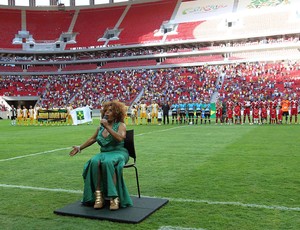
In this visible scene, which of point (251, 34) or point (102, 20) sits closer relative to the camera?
point (251, 34)

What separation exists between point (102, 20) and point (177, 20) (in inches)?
591

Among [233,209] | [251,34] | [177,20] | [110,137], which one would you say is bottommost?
[233,209]

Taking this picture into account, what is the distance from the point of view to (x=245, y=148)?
10.9 m

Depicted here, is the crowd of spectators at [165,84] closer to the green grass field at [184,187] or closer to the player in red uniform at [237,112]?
the player in red uniform at [237,112]

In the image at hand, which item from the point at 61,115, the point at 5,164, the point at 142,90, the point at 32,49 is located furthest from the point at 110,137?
the point at 32,49

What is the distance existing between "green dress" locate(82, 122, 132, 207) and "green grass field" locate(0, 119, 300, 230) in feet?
1.55

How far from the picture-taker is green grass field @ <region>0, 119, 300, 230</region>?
424 cm

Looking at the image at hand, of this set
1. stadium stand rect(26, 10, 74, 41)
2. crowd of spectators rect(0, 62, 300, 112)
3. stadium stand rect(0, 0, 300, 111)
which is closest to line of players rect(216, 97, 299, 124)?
crowd of spectators rect(0, 62, 300, 112)

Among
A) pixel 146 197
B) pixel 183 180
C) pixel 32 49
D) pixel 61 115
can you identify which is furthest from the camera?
pixel 32 49

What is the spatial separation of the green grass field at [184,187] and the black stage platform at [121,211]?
89 millimetres

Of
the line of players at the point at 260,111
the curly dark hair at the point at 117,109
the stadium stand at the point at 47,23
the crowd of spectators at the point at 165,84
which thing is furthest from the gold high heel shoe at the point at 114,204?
the stadium stand at the point at 47,23

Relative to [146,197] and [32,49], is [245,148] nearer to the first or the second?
[146,197]

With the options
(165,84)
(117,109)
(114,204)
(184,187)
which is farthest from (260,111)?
(165,84)

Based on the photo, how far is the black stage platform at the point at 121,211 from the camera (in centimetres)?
433
